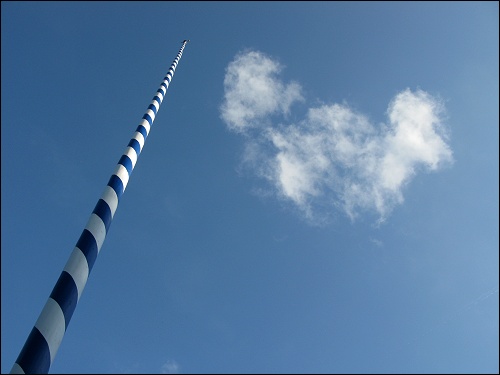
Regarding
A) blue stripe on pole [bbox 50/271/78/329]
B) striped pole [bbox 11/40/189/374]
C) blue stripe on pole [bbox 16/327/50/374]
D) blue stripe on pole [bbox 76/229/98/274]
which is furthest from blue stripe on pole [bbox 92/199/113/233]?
Answer: blue stripe on pole [bbox 16/327/50/374]

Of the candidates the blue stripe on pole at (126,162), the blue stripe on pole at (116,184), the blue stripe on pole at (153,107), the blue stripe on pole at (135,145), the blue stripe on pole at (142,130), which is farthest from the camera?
the blue stripe on pole at (153,107)

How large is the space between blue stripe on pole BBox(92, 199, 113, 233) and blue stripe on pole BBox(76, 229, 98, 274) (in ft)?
0.70

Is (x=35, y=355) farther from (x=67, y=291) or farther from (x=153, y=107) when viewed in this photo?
(x=153, y=107)

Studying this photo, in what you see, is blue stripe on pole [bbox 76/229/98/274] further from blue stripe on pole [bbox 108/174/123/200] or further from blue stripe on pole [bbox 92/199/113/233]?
blue stripe on pole [bbox 108/174/123/200]

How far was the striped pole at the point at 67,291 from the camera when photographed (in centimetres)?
252

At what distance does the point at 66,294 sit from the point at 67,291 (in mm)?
26

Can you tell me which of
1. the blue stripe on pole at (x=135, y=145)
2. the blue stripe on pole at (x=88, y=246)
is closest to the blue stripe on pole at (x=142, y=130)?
the blue stripe on pole at (x=135, y=145)

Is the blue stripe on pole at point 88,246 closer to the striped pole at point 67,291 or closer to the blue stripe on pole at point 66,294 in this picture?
the striped pole at point 67,291

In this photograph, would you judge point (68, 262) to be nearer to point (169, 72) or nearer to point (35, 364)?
point (35, 364)

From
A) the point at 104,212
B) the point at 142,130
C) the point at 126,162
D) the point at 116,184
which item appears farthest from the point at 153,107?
the point at 104,212

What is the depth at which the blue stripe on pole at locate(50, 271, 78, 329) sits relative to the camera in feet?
9.29

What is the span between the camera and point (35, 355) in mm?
2506

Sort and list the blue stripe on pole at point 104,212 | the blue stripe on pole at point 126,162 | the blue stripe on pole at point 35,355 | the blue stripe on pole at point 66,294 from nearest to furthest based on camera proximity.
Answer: the blue stripe on pole at point 35,355
the blue stripe on pole at point 66,294
the blue stripe on pole at point 104,212
the blue stripe on pole at point 126,162

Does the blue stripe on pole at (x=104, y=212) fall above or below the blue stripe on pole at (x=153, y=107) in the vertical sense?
below
